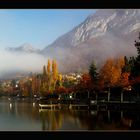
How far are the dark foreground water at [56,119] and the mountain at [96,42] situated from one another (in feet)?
5.29

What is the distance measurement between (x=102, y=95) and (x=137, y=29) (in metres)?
2.77

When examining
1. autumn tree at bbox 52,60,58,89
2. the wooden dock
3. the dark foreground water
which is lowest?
the dark foreground water

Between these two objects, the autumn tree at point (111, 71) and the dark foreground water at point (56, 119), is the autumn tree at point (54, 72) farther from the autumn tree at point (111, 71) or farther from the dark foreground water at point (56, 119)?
the autumn tree at point (111, 71)

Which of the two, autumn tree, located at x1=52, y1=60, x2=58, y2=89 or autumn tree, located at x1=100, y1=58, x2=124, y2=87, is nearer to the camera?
autumn tree, located at x1=52, y1=60, x2=58, y2=89

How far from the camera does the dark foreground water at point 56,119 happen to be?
9.82 meters

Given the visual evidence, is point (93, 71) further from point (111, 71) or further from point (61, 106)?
point (61, 106)

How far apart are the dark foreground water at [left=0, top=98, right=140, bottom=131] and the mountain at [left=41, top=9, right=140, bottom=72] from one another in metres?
1.61

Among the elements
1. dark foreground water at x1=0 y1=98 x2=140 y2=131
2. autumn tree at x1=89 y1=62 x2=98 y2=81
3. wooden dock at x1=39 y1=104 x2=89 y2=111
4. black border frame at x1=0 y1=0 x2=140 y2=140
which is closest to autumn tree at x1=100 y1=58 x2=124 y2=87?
autumn tree at x1=89 y1=62 x2=98 y2=81

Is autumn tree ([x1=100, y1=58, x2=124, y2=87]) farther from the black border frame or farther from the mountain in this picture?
the black border frame

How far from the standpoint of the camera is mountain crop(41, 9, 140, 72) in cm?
908
